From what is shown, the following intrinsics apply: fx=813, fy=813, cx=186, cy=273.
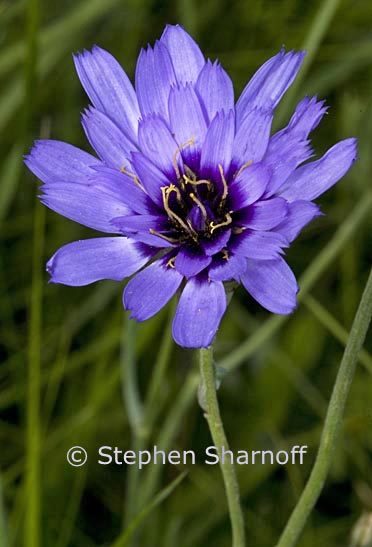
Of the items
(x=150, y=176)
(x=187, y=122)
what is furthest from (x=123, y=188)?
(x=187, y=122)

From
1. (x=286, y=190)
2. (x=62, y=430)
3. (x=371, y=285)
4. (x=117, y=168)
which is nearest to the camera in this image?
(x=371, y=285)

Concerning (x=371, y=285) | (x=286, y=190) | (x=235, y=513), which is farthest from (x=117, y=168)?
(x=235, y=513)

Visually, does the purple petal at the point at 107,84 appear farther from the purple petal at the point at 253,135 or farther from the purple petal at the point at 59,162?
the purple petal at the point at 253,135

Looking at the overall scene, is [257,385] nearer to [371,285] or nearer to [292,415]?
[292,415]

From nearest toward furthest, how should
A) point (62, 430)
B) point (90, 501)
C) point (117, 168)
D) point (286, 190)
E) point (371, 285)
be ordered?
1. point (371, 285)
2. point (286, 190)
3. point (117, 168)
4. point (62, 430)
5. point (90, 501)

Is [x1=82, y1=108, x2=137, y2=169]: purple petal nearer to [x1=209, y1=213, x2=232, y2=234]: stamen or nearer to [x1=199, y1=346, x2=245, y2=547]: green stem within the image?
[x1=209, y1=213, x2=232, y2=234]: stamen

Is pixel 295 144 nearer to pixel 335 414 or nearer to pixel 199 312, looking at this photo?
pixel 199 312

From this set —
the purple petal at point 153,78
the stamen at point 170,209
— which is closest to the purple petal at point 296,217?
the stamen at point 170,209
